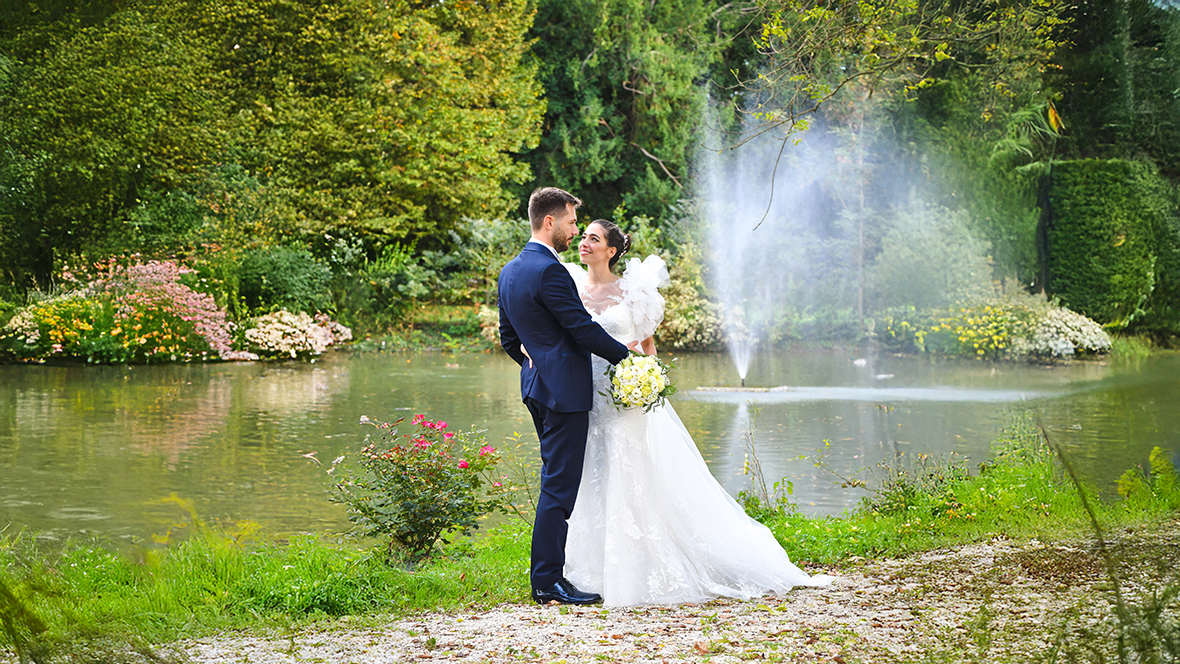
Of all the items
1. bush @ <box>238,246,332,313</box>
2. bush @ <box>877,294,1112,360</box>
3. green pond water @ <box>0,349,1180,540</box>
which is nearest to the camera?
green pond water @ <box>0,349,1180,540</box>

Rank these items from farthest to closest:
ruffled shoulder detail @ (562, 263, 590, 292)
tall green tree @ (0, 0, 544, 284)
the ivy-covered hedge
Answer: tall green tree @ (0, 0, 544, 284), the ivy-covered hedge, ruffled shoulder detail @ (562, 263, 590, 292)

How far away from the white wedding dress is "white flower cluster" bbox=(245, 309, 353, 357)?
1112 centimetres

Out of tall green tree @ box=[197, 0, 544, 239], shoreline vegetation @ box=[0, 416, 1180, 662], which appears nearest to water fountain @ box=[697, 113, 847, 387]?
tall green tree @ box=[197, 0, 544, 239]

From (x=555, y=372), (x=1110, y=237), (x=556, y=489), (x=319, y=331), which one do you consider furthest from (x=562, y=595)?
(x=1110, y=237)

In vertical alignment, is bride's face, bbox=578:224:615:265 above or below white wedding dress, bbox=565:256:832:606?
above

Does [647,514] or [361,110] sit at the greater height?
[361,110]

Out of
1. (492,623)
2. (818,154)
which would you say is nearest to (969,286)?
(818,154)

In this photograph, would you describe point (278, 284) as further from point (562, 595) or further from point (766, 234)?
point (562, 595)

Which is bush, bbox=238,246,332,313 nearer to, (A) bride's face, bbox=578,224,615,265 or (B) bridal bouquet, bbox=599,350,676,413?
(A) bride's face, bbox=578,224,615,265

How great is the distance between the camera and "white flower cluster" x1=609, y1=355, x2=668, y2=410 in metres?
4.05

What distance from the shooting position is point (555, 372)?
3971mm

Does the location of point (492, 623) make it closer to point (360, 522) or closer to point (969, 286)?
point (360, 522)

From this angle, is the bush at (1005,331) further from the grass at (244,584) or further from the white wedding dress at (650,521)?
the grass at (244,584)

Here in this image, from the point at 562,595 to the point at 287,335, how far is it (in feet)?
38.0
